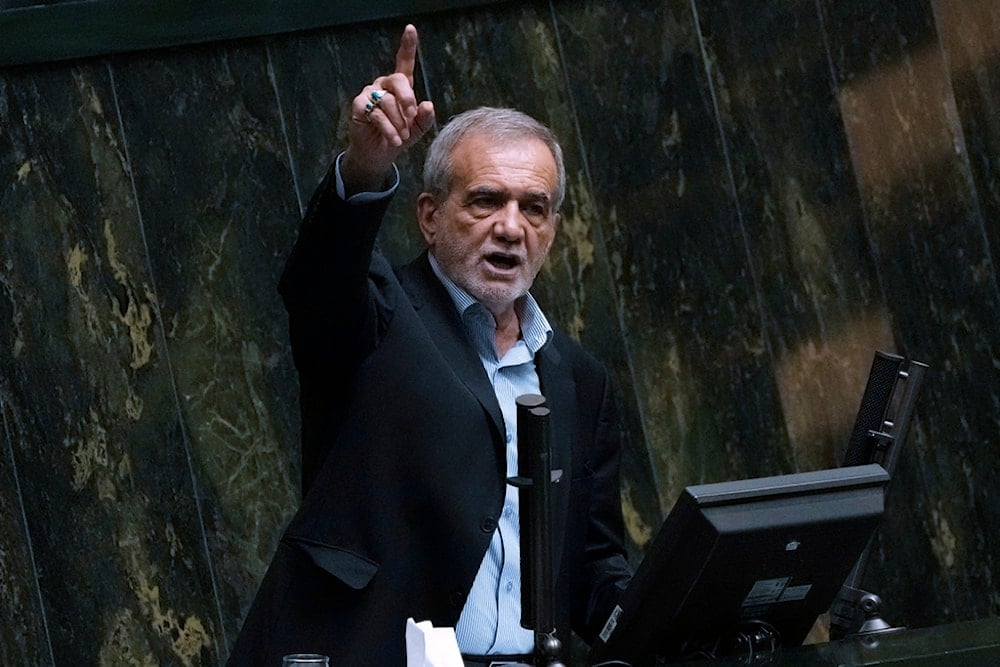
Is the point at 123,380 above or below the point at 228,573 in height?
above

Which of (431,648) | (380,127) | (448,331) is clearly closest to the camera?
(431,648)

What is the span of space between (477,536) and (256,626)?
0.40 meters

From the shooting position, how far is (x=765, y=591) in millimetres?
2334

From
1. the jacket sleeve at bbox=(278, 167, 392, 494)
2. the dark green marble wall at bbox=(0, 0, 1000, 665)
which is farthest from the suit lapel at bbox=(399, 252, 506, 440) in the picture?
the dark green marble wall at bbox=(0, 0, 1000, 665)

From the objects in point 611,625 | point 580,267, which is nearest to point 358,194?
point 611,625

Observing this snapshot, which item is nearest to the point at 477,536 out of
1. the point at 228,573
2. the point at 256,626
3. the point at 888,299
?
the point at 256,626

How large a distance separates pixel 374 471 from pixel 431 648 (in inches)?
27.3

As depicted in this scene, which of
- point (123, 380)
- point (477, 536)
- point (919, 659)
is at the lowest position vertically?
point (919, 659)

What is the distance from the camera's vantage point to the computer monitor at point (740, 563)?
7.24 feet

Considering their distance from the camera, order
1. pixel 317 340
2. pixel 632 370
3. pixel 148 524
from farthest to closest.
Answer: pixel 632 370 < pixel 148 524 < pixel 317 340

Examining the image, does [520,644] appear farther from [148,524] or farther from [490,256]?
[148,524]

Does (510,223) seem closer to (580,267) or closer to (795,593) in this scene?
(795,593)

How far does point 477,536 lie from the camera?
8.75 ft

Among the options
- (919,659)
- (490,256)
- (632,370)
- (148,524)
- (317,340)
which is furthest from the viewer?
(632,370)
